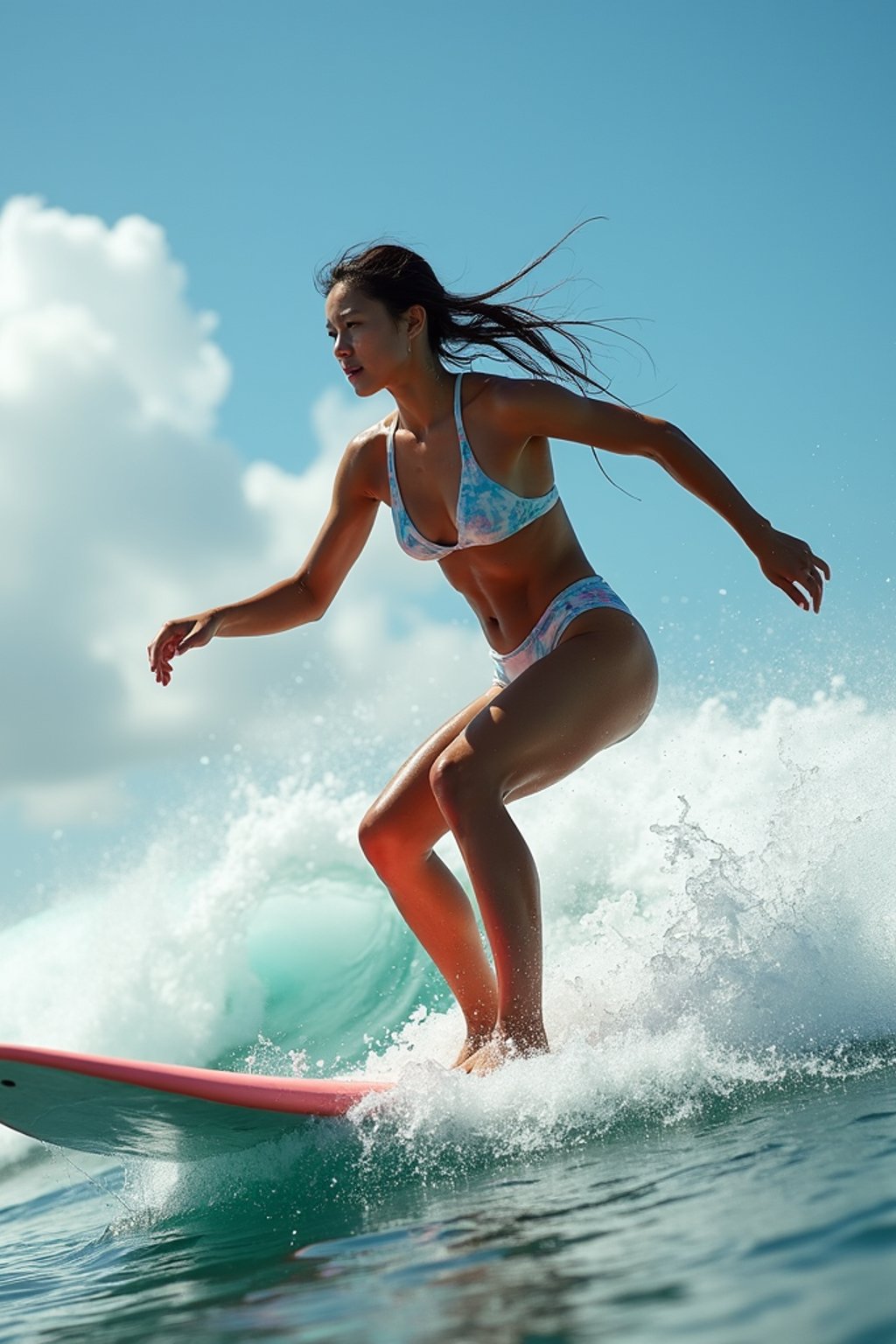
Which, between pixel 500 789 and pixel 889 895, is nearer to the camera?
pixel 500 789

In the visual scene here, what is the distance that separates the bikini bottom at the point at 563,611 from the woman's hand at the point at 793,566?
1.55 ft

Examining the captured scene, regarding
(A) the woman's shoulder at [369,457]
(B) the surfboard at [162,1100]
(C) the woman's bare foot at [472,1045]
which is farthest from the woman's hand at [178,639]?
(C) the woman's bare foot at [472,1045]

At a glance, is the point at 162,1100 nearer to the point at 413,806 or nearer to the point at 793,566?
the point at 413,806

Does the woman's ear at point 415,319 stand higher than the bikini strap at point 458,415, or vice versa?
the woman's ear at point 415,319

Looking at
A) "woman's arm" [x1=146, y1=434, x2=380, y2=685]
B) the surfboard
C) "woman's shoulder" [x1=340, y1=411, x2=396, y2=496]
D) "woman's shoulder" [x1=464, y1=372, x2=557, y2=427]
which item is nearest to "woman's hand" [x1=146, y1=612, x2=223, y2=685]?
"woman's arm" [x1=146, y1=434, x2=380, y2=685]

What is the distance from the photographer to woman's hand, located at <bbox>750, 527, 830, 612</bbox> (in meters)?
3.37

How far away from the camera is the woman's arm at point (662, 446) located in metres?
3.38

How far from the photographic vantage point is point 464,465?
3.68 meters

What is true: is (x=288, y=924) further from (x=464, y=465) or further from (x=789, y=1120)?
(x=789, y=1120)

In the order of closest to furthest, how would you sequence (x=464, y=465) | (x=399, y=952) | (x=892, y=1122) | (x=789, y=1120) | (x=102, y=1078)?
(x=892, y=1122), (x=789, y=1120), (x=102, y=1078), (x=464, y=465), (x=399, y=952)

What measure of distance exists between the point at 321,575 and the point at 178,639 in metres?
0.54

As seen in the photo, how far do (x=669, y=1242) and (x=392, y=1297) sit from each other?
0.41 m

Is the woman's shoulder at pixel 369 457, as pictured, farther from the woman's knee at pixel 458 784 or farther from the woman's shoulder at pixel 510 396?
the woman's knee at pixel 458 784

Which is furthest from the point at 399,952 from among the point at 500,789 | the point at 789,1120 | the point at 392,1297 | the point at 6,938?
the point at 392,1297
